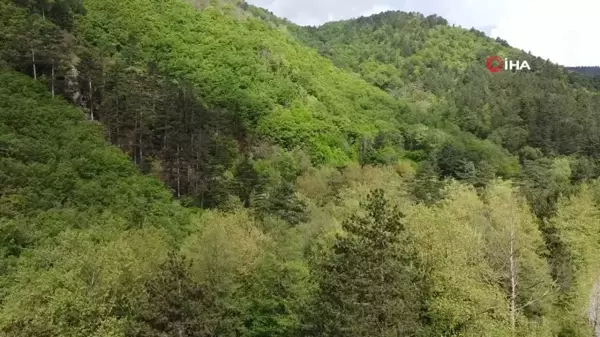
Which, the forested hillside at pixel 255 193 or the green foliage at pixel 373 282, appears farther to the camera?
the forested hillside at pixel 255 193

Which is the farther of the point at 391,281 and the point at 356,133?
the point at 356,133

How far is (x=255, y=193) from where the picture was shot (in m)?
75.9

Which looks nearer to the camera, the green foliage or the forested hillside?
the green foliage

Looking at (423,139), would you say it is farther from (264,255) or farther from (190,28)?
(264,255)

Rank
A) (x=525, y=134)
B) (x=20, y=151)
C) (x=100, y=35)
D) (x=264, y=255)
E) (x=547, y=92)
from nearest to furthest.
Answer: (x=264, y=255) → (x=20, y=151) → (x=100, y=35) → (x=525, y=134) → (x=547, y=92)

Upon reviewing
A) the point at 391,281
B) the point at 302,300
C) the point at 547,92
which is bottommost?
the point at 302,300

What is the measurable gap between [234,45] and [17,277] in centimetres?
10112

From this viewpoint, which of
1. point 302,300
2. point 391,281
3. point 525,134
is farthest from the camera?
point 525,134

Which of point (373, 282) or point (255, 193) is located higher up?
point (373, 282)

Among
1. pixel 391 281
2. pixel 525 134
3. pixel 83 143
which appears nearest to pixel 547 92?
pixel 525 134

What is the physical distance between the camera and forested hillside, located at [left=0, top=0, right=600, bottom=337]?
108 ft

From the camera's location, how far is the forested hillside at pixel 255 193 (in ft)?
108

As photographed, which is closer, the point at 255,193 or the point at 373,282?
the point at 373,282

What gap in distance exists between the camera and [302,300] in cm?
4291
